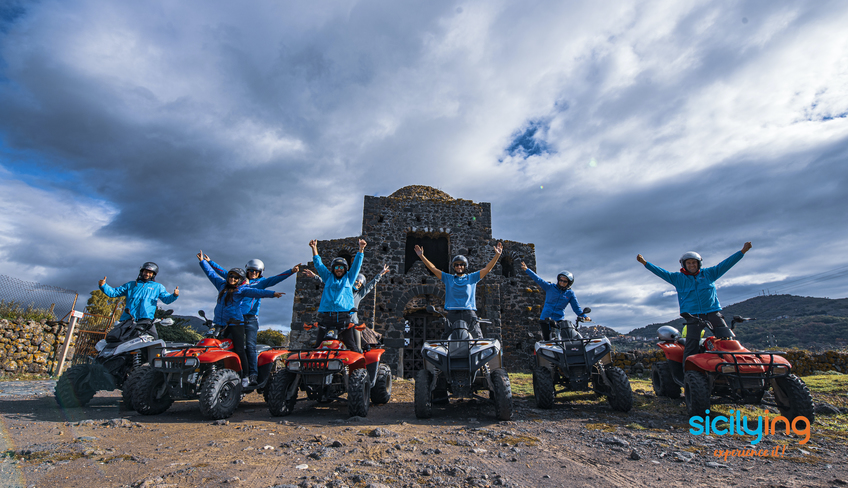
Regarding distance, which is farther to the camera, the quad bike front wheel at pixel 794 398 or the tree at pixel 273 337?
the tree at pixel 273 337

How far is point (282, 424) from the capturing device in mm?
3977

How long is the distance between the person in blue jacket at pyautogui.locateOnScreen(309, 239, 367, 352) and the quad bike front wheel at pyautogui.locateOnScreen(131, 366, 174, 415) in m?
1.84

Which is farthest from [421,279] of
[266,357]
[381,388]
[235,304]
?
[235,304]

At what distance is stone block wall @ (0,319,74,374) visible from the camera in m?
9.20

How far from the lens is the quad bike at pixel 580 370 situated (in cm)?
486

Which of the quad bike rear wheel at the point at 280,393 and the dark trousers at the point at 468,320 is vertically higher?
the dark trousers at the point at 468,320

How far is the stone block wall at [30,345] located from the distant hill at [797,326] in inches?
1082

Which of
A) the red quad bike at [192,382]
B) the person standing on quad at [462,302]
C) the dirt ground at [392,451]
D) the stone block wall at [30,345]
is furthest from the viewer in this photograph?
the stone block wall at [30,345]

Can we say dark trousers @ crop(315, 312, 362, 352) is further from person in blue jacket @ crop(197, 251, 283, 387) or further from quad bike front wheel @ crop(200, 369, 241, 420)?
quad bike front wheel @ crop(200, 369, 241, 420)

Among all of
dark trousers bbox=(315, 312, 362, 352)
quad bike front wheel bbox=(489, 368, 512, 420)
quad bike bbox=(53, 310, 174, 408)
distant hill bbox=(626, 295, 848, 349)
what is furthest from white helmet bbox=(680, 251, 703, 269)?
distant hill bbox=(626, 295, 848, 349)

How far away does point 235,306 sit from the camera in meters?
5.13

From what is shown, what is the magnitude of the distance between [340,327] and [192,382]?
1.80 m

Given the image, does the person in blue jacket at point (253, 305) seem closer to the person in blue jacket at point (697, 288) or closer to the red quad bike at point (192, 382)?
the red quad bike at point (192, 382)

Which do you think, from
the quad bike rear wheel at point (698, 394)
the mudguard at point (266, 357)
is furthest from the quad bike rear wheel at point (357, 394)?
the quad bike rear wheel at point (698, 394)
